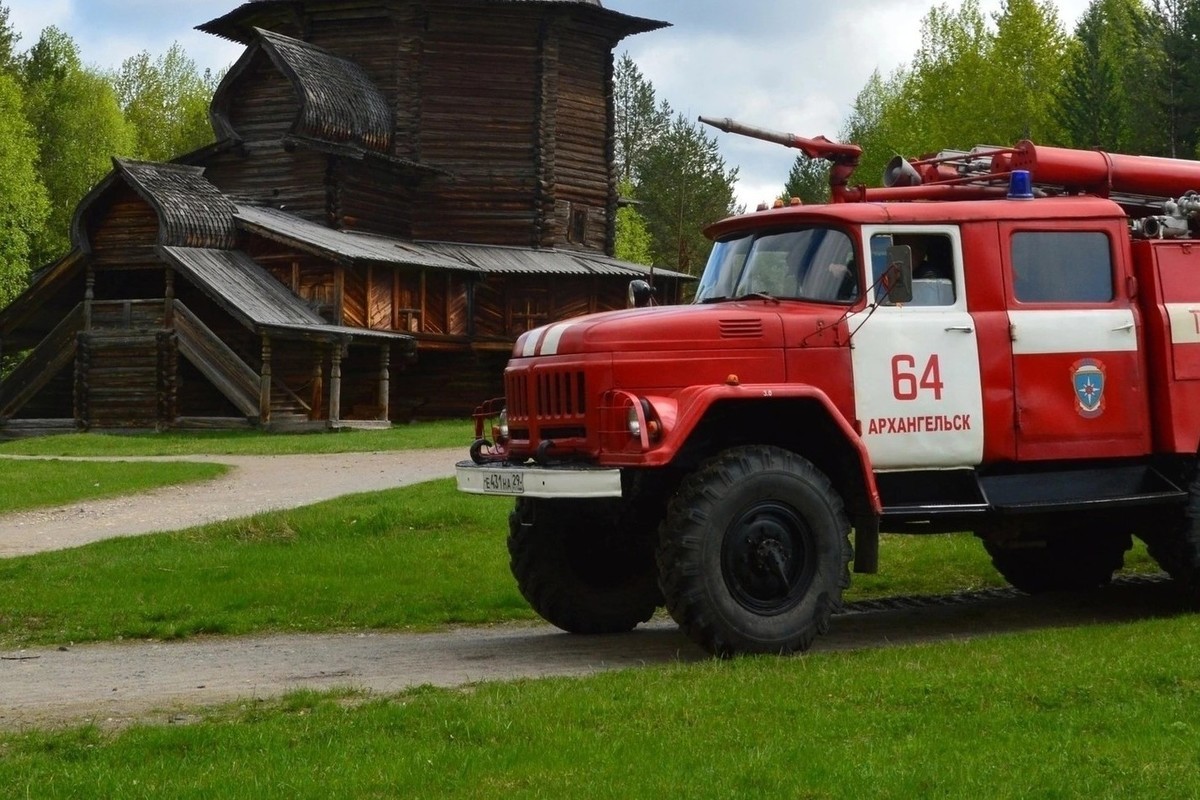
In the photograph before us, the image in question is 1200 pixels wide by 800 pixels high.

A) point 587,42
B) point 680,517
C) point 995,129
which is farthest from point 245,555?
point 995,129

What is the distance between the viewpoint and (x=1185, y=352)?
11984 mm

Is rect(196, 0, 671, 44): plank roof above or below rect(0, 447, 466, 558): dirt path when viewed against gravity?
above

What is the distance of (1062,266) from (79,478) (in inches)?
708

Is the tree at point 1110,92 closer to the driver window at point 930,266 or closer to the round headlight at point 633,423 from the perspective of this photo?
the driver window at point 930,266

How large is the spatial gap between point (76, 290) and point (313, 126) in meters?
7.22

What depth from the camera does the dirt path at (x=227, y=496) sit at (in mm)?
19484

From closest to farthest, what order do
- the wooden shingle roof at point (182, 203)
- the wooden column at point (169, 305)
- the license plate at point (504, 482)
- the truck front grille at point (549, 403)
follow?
the license plate at point (504, 482) < the truck front grille at point (549, 403) < the wooden column at point (169, 305) < the wooden shingle roof at point (182, 203)

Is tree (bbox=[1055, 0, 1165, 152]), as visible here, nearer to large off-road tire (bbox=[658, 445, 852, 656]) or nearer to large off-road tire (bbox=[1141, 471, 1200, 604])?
large off-road tire (bbox=[1141, 471, 1200, 604])

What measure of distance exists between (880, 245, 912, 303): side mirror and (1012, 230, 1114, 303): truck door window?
1136 millimetres

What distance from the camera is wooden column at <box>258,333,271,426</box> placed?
1494 inches

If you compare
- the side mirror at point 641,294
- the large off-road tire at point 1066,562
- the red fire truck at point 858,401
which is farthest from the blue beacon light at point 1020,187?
the large off-road tire at point 1066,562

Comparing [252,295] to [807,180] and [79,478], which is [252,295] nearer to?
[79,478]

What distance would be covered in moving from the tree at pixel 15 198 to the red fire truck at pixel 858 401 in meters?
51.1

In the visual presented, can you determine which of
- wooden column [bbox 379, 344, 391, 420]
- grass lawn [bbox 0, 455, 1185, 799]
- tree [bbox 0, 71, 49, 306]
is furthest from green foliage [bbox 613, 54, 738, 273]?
grass lawn [bbox 0, 455, 1185, 799]
